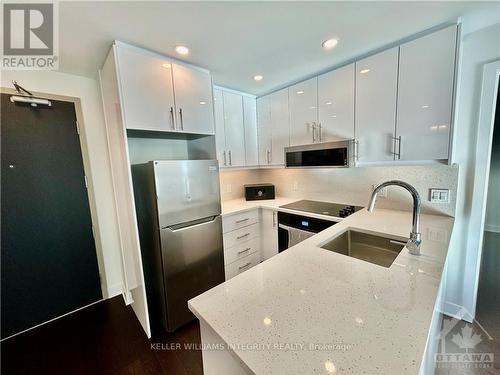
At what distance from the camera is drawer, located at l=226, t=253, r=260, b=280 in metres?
2.28

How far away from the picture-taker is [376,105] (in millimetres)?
1715

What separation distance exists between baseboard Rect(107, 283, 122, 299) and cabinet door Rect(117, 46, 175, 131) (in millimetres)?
1876

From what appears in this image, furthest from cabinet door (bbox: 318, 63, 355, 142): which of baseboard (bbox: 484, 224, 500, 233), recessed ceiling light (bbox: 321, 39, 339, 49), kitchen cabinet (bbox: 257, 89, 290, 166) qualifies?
baseboard (bbox: 484, 224, 500, 233)

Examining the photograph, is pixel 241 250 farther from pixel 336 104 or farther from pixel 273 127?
pixel 336 104

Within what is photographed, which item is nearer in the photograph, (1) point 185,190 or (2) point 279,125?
(1) point 185,190

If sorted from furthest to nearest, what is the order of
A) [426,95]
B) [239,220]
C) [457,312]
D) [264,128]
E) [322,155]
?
[264,128]
[239,220]
[322,155]
[457,312]
[426,95]

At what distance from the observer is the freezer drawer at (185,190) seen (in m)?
1.63

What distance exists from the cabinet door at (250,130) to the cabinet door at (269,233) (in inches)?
28.3

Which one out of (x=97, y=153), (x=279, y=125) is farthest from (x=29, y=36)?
(x=279, y=125)

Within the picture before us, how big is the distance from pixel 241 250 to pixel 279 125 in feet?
5.19

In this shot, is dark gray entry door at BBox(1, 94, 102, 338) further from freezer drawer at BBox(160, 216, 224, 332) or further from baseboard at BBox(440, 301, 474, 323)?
baseboard at BBox(440, 301, 474, 323)

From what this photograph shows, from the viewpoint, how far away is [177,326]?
1797mm

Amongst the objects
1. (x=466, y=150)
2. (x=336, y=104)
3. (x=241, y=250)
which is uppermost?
(x=336, y=104)

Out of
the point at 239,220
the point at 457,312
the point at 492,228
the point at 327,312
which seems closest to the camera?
the point at 327,312
